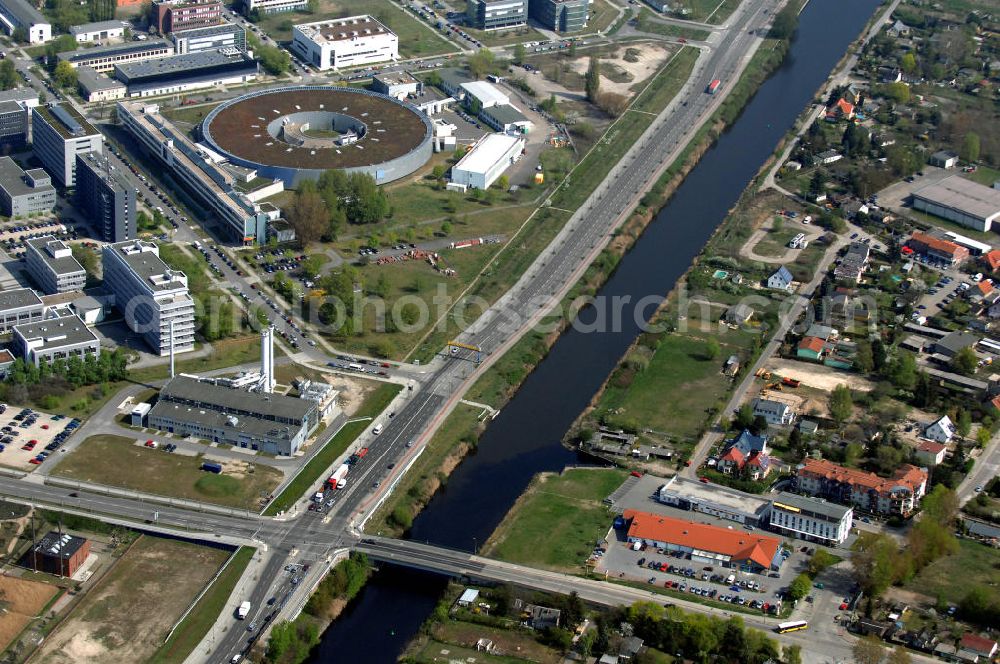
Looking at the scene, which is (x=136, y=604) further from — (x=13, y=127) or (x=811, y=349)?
(x=13, y=127)

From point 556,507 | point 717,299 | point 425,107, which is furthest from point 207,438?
point 425,107

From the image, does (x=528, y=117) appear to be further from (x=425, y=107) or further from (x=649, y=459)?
(x=649, y=459)

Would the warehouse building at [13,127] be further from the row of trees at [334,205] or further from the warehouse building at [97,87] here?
the row of trees at [334,205]

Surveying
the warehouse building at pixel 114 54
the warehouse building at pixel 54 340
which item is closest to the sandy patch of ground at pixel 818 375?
the warehouse building at pixel 54 340

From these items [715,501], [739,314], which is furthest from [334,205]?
[715,501]

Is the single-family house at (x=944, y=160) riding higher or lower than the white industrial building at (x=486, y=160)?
higher
